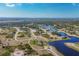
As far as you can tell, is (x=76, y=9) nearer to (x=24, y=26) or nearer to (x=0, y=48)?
(x=24, y=26)

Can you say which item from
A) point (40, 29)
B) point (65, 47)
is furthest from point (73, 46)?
point (40, 29)

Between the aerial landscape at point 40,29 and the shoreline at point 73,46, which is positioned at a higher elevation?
the aerial landscape at point 40,29

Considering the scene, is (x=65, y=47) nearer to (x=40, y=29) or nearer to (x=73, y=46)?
(x=73, y=46)

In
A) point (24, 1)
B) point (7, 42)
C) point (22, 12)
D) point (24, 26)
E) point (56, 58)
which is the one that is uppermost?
point (24, 1)

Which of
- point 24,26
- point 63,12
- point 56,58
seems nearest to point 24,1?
point 24,26

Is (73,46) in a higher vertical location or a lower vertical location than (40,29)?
lower

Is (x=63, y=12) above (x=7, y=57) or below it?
above

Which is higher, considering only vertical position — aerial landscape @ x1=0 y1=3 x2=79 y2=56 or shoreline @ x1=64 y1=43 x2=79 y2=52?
aerial landscape @ x1=0 y1=3 x2=79 y2=56

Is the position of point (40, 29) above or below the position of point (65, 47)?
above
